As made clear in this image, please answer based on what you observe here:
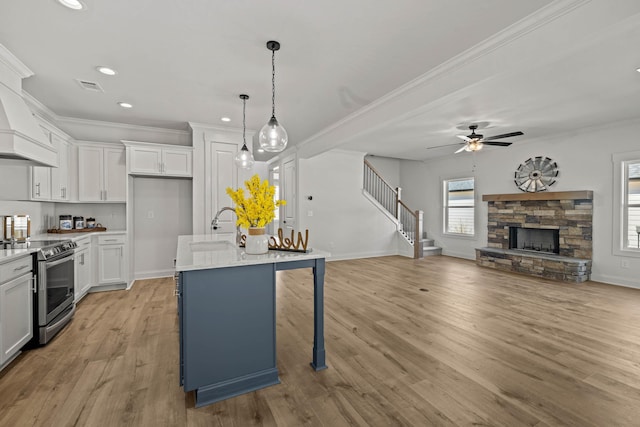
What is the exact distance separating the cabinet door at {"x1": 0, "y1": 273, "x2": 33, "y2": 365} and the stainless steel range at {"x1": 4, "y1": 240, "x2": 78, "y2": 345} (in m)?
0.08

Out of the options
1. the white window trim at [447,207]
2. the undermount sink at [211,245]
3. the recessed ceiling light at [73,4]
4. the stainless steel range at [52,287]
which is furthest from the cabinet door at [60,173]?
the white window trim at [447,207]

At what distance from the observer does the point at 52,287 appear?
118 inches

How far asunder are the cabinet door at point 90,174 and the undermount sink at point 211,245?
282 cm

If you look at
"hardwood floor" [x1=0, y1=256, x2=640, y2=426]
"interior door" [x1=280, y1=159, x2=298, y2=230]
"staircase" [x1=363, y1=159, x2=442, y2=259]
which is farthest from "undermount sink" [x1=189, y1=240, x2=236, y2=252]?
"staircase" [x1=363, y1=159, x2=442, y2=259]

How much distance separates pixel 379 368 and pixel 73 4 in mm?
3701

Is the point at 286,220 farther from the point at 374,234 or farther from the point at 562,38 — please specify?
the point at 562,38

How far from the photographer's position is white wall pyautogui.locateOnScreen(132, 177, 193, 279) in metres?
5.35

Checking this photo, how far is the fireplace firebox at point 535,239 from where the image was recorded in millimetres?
6137

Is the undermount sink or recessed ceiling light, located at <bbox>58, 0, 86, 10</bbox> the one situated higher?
recessed ceiling light, located at <bbox>58, 0, 86, 10</bbox>

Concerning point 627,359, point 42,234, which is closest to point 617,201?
point 627,359

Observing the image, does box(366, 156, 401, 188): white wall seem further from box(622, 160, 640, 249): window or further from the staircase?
box(622, 160, 640, 249): window

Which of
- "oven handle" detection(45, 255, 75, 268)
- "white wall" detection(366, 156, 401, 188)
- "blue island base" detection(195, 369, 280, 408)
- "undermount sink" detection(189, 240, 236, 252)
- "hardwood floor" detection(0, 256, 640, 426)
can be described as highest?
"white wall" detection(366, 156, 401, 188)

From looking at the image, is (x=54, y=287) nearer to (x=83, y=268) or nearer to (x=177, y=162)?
(x=83, y=268)

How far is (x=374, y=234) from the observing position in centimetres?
805
